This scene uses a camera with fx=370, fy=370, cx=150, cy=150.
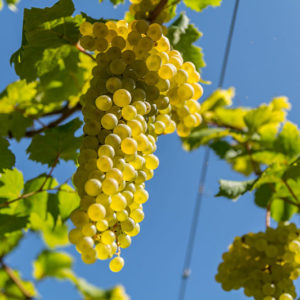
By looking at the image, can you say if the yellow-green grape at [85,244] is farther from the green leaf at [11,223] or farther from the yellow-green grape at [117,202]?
the green leaf at [11,223]

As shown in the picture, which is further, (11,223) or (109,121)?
(11,223)

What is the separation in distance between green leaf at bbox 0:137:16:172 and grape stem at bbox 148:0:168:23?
0.54 metres

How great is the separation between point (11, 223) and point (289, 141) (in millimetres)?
943

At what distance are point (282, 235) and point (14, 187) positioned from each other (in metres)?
0.76

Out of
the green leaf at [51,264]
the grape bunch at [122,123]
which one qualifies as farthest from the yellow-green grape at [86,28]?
the green leaf at [51,264]

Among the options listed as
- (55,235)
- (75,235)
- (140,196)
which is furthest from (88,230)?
(55,235)

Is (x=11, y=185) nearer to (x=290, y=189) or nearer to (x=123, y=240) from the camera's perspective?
(x=123, y=240)

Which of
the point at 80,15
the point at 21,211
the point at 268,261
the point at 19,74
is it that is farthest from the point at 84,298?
the point at 80,15

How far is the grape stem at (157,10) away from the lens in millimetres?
1029

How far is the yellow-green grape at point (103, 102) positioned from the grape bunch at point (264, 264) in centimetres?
64

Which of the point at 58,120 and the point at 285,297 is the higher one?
the point at 58,120

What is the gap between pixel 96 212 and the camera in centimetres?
48

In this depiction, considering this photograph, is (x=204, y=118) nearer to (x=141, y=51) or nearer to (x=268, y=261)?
(x=268, y=261)

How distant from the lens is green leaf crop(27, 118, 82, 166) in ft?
3.45
